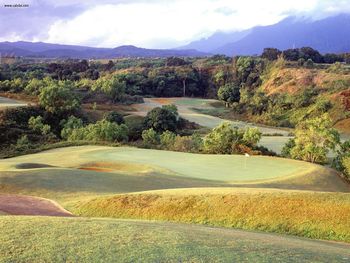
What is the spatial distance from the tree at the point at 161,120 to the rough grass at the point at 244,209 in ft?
153

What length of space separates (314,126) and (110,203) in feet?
72.9

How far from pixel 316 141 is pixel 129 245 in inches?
1227

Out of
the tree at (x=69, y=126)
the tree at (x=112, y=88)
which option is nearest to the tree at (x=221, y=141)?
the tree at (x=69, y=126)

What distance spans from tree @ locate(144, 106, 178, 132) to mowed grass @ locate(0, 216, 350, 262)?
5524 cm

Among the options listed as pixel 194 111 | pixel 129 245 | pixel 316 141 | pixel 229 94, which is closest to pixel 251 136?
pixel 316 141

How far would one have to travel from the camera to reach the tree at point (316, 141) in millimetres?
40006

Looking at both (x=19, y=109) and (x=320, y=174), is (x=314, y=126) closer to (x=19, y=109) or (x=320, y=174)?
(x=320, y=174)

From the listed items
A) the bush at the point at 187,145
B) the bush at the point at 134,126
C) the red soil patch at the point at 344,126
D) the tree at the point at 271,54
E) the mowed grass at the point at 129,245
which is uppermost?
the tree at the point at 271,54

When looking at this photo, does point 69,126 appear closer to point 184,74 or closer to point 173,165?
point 173,165

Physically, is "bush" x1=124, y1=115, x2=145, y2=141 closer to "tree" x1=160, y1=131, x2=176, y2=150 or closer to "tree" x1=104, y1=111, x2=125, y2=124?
"tree" x1=104, y1=111, x2=125, y2=124

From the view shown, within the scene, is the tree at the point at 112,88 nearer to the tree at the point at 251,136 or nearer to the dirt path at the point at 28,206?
the tree at the point at 251,136

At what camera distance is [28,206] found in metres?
22.7

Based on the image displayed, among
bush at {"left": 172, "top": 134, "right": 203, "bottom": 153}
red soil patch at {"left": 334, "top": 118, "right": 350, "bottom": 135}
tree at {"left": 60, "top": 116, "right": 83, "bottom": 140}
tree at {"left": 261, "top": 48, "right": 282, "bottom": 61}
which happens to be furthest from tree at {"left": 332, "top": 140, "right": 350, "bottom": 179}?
→ tree at {"left": 261, "top": 48, "right": 282, "bottom": 61}

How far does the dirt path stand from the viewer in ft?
70.4
